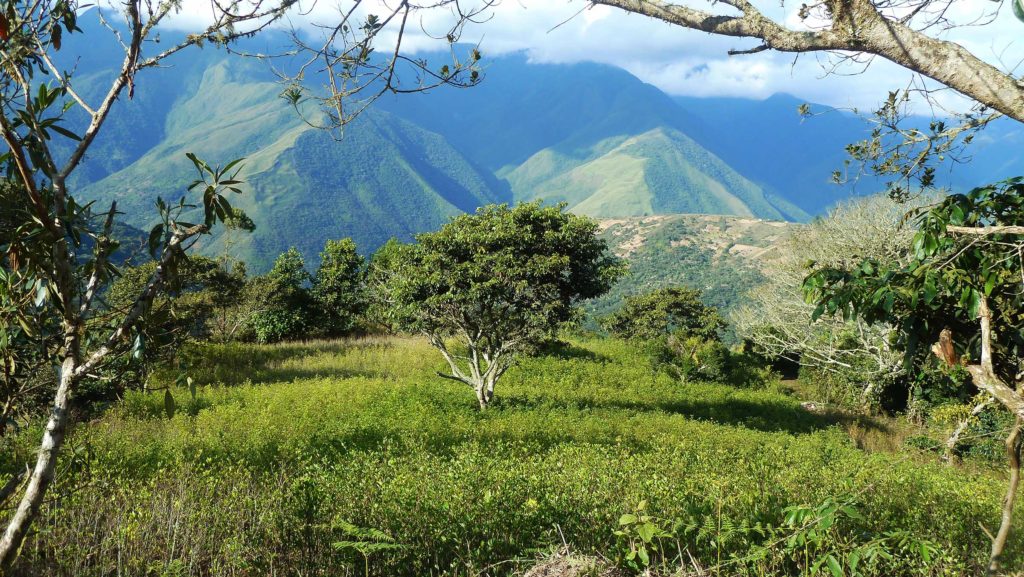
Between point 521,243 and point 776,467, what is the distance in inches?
268

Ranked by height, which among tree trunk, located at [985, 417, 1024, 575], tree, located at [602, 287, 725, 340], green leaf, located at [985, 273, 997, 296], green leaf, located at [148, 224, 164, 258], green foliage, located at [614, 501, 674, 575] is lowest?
tree, located at [602, 287, 725, 340]

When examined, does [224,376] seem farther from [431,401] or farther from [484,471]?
[484,471]

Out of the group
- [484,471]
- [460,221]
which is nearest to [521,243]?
[460,221]

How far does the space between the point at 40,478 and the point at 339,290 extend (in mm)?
31446

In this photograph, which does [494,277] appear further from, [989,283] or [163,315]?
[989,283]

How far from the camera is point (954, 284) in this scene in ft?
10.0

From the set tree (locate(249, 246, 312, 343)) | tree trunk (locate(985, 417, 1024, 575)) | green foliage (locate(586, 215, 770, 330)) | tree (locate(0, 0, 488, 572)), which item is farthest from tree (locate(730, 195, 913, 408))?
green foliage (locate(586, 215, 770, 330))

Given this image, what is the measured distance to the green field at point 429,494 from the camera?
151 inches

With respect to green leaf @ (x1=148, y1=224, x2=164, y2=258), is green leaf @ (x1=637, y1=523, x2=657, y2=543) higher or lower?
lower

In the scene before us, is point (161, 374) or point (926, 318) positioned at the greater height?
point (926, 318)

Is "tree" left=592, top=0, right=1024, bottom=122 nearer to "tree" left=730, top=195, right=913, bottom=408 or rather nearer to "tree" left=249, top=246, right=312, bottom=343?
"tree" left=730, top=195, right=913, bottom=408

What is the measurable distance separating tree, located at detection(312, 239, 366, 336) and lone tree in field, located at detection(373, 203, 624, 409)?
19.0 metres

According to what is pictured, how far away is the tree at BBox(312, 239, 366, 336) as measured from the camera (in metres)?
31.3

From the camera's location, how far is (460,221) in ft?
43.6
